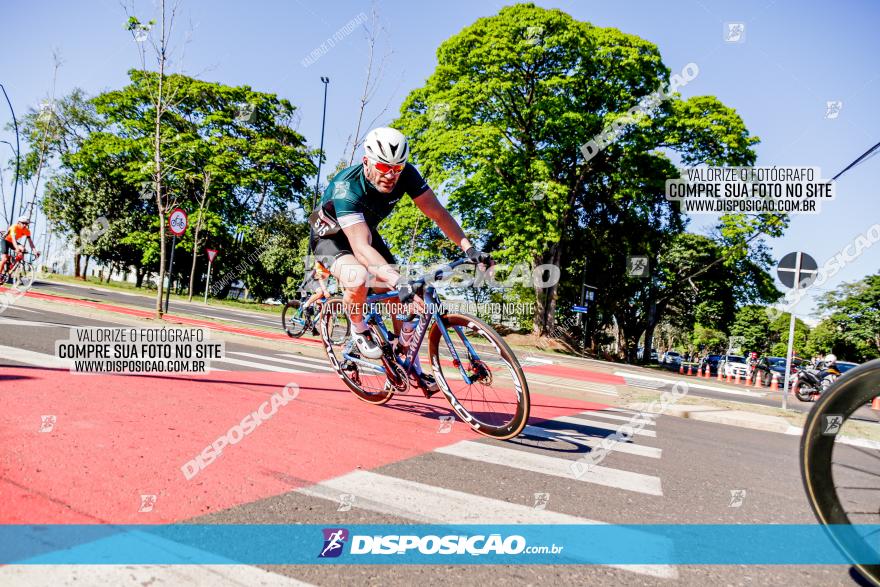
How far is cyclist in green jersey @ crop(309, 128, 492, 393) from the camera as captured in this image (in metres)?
3.98

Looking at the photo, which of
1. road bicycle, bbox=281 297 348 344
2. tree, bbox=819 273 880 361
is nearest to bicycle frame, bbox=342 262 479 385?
road bicycle, bbox=281 297 348 344

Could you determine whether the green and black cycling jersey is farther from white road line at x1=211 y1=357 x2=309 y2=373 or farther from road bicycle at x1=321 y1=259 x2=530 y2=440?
white road line at x1=211 y1=357 x2=309 y2=373

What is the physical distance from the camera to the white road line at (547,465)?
329 cm

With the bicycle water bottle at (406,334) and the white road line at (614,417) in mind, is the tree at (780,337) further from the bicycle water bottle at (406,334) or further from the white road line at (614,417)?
the bicycle water bottle at (406,334)

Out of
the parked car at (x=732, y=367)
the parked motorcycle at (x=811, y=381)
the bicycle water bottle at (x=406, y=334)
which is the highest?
the bicycle water bottle at (x=406, y=334)

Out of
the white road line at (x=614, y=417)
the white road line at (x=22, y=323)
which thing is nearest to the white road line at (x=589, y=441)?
the white road line at (x=614, y=417)

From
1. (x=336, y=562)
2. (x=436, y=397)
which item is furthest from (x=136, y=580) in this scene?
(x=436, y=397)

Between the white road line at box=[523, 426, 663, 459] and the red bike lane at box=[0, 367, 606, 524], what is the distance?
0.74 meters

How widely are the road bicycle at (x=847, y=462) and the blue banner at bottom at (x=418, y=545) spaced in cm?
1

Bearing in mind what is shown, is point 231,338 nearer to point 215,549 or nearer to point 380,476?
point 380,476

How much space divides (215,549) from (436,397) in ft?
14.3

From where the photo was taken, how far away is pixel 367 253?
13.3ft

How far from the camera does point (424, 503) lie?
104 inches

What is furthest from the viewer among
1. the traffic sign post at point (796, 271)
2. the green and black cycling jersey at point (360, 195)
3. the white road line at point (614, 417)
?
the traffic sign post at point (796, 271)
